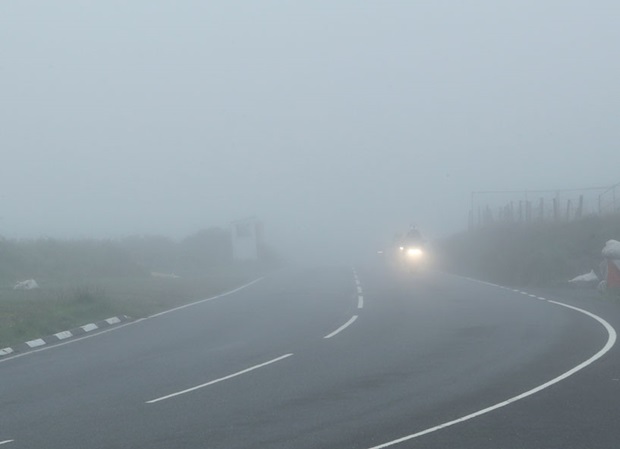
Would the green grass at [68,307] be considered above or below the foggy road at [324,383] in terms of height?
below

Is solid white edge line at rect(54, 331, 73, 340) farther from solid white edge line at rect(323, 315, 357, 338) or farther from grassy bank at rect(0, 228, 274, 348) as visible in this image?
solid white edge line at rect(323, 315, 357, 338)

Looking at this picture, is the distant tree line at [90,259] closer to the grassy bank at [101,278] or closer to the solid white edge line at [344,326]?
the grassy bank at [101,278]

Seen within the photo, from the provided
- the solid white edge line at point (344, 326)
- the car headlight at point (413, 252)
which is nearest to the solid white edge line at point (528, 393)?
the solid white edge line at point (344, 326)

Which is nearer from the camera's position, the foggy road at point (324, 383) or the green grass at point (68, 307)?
the foggy road at point (324, 383)

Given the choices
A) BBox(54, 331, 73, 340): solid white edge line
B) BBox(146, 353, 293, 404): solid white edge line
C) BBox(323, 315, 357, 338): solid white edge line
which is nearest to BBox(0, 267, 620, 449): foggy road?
BBox(146, 353, 293, 404): solid white edge line

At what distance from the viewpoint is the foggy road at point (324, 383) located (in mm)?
10336

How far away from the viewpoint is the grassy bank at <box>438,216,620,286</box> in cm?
3931

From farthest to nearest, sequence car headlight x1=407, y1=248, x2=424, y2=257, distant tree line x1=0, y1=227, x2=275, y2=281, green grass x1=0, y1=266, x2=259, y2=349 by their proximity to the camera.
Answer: car headlight x1=407, y1=248, x2=424, y2=257
distant tree line x1=0, y1=227, x2=275, y2=281
green grass x1=0, y1=266, x2=259, y2=349

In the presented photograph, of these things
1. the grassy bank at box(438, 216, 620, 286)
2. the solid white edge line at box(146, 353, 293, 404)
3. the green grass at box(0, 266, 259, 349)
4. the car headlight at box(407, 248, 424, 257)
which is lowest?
the car headlight at box(407, 248, 424, 257)

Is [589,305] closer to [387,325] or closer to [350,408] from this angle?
[387,325]

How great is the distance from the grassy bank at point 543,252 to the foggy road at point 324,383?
15.0m

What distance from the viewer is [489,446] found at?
9.45m

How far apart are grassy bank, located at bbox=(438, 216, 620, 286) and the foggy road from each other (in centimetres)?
1502

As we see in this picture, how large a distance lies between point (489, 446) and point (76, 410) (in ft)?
17.9
